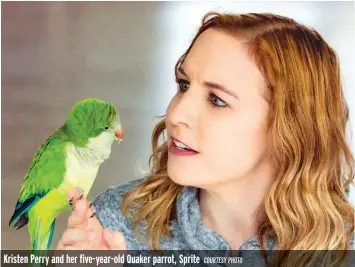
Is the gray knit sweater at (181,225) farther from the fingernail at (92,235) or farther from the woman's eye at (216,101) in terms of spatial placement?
the woman's eye at (216,101)

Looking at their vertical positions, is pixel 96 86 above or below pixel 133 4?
below

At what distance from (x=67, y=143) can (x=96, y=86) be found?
12 centimetres

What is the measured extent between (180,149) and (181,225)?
0.47 ft

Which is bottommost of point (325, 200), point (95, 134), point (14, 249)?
point (14, 249)

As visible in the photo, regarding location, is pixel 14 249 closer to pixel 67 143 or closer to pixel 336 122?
pixel 67 143

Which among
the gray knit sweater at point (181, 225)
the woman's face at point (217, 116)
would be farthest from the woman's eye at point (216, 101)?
the gray knit sweater at point (181, 225)

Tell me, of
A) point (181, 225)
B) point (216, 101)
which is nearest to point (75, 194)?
point (181, 225)

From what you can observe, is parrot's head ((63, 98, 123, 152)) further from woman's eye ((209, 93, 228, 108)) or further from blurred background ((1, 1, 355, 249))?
woman's eye ((209, 93, 228, 108))

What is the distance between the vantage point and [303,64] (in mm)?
899

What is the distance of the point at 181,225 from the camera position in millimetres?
958

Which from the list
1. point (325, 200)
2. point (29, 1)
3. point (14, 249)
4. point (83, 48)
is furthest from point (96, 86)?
point (325, 200)

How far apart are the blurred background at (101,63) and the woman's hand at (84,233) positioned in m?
0.02

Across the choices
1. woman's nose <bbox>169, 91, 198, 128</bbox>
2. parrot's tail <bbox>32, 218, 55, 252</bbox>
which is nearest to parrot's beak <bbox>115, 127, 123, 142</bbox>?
woman's nose <bbox>169, 91, 198, 128</bbox>

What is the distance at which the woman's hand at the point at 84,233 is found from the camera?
0.96m
